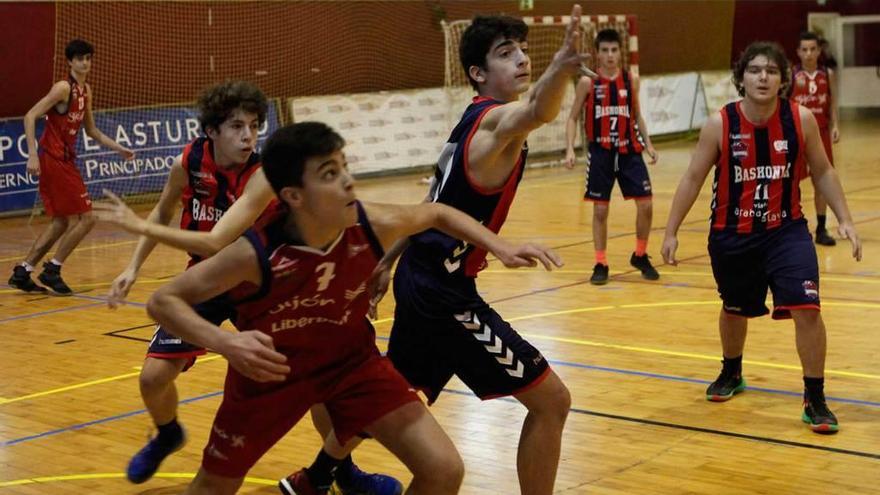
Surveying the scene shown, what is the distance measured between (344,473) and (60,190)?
6844 millimetres

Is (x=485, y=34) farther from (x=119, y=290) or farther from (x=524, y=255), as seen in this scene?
(x=119, y=290)

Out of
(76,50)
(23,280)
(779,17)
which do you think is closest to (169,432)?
(23,280)

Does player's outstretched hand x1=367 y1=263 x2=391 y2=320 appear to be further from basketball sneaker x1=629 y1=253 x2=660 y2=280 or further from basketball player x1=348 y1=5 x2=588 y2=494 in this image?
basketball sneaker x1=629 y1=253 x2=660 y2=280

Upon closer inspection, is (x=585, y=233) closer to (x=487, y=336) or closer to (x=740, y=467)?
(x=740, y=467)

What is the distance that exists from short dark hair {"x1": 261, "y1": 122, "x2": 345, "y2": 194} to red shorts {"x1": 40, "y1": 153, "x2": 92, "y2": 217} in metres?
7.67

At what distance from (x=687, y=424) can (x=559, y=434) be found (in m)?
1.82

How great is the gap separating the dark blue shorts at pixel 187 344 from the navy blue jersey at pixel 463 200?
39.6 inches

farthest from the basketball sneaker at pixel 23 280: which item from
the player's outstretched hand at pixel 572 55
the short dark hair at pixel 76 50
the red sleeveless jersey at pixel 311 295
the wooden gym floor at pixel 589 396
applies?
the player's outstretched hand at pixel 572 55

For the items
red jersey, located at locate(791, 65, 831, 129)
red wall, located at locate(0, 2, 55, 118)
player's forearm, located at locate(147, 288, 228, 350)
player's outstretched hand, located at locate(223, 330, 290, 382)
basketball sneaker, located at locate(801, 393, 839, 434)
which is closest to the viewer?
player's outstretched hand, located at locate(223, 330, 290, 382)

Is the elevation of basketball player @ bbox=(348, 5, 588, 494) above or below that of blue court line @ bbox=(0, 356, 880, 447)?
above

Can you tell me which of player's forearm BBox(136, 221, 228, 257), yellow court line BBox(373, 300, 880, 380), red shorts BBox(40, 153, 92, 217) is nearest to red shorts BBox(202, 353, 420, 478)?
player's forearm BBox(136, 221, 228, 257)

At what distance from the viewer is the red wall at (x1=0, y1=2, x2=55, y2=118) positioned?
55.5ft

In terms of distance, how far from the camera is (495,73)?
4957 mm

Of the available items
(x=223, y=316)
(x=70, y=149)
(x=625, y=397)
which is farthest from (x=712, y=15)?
(x=223, y=316)
